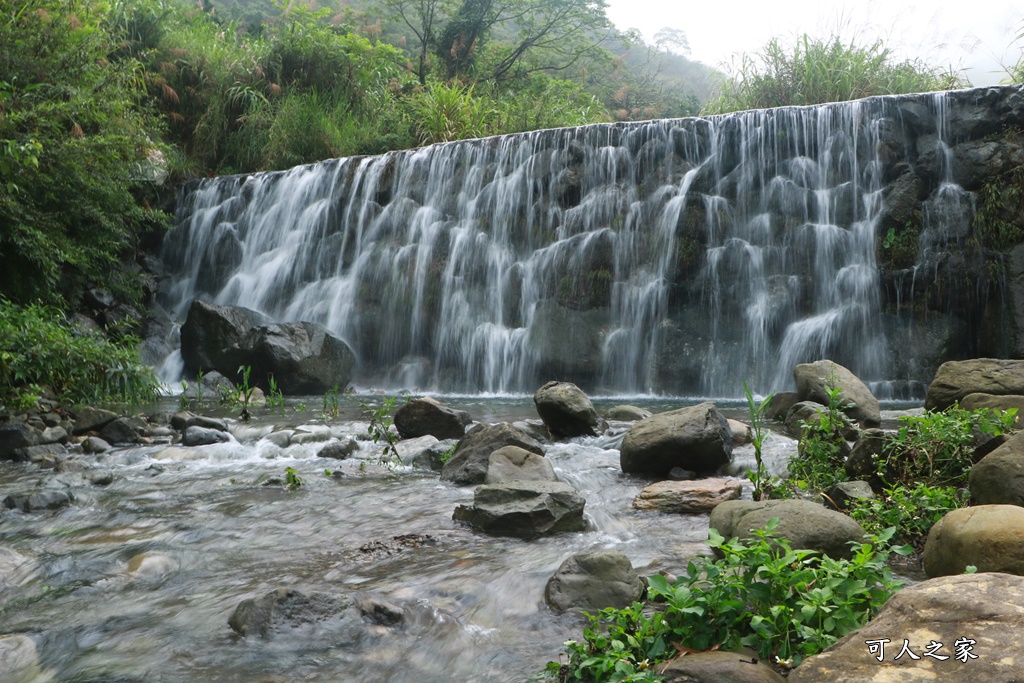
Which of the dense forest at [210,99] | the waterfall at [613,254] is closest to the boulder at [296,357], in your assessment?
the waterfall at [613,254]

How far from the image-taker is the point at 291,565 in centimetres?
341

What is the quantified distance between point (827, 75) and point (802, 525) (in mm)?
13140

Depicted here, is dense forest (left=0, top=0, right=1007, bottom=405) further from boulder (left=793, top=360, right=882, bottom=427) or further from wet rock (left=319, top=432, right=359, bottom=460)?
boulder (left=793, top=360, right=882, bottom=427)

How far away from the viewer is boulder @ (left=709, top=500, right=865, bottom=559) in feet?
9.57

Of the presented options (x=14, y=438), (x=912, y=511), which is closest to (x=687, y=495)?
(x=912, y=511)

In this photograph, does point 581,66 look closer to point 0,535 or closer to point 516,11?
point 516,11

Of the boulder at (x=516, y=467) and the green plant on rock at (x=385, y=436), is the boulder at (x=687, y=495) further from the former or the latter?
the green plant on rock at (x=385, y=436)

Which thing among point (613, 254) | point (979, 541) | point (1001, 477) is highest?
point (613, 254)

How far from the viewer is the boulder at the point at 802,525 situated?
2.92m

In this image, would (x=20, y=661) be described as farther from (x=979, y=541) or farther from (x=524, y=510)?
(x=979, y=541)

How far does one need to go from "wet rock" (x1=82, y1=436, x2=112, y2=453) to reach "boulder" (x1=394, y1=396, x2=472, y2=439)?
7.59 feet

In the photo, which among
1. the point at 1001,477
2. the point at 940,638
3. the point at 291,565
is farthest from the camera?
the point at 291,565

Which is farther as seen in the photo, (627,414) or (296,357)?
(296,357)

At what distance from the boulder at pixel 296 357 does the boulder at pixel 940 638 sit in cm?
925
